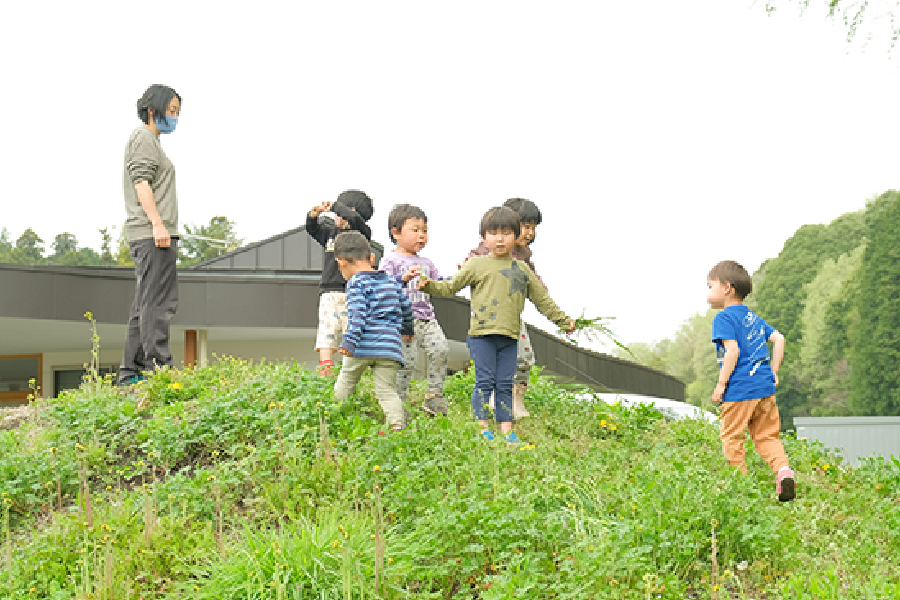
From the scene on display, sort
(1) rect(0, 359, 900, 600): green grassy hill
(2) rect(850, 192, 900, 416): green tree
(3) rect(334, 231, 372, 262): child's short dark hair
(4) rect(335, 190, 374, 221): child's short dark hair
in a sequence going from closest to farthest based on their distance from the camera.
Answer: (1) rect(0, 359, 900, 600): green grassy hill
(3) rect(334, 231, 372, 262): child's short dark hair
(4) rect(335, 190, 374, 221): child's short dark hair
(2) rect(850, 192, 900, 416): green tree

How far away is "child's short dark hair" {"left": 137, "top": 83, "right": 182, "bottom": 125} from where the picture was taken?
25.6ft

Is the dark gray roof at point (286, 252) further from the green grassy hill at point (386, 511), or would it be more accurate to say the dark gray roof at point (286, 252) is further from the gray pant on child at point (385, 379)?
the gray pant on child at point (385, 379)

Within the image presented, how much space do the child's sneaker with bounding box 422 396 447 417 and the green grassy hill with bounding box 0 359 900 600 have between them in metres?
0.18

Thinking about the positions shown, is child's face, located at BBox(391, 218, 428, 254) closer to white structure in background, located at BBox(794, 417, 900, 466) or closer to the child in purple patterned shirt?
the child in purple patterned shirt

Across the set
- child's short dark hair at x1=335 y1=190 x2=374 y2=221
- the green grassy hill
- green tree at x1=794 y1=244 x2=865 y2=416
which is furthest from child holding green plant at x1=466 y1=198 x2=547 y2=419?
green tree at x1=794 y1=244 x2=865 y2=416

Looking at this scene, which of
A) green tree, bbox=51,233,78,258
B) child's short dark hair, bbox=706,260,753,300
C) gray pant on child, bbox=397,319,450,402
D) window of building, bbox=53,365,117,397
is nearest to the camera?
child's short dark hair, bbox=706,260,753,300

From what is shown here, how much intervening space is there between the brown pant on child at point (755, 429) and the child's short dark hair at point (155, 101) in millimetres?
5886

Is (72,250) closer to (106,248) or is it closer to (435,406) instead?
(106,248)

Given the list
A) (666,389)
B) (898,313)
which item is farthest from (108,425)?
(898,313)

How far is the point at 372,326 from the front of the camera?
608cm

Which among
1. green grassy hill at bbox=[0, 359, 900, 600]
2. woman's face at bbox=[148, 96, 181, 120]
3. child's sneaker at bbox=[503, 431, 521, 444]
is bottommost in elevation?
green grassy hill at bbox=[0, 359, 900, 600]

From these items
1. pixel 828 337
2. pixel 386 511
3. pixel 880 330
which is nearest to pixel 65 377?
pixel 386 511

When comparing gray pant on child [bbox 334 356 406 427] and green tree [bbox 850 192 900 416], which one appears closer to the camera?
gray pant on child [bbox 334 356 406 427]

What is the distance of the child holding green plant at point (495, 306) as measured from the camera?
639cm
